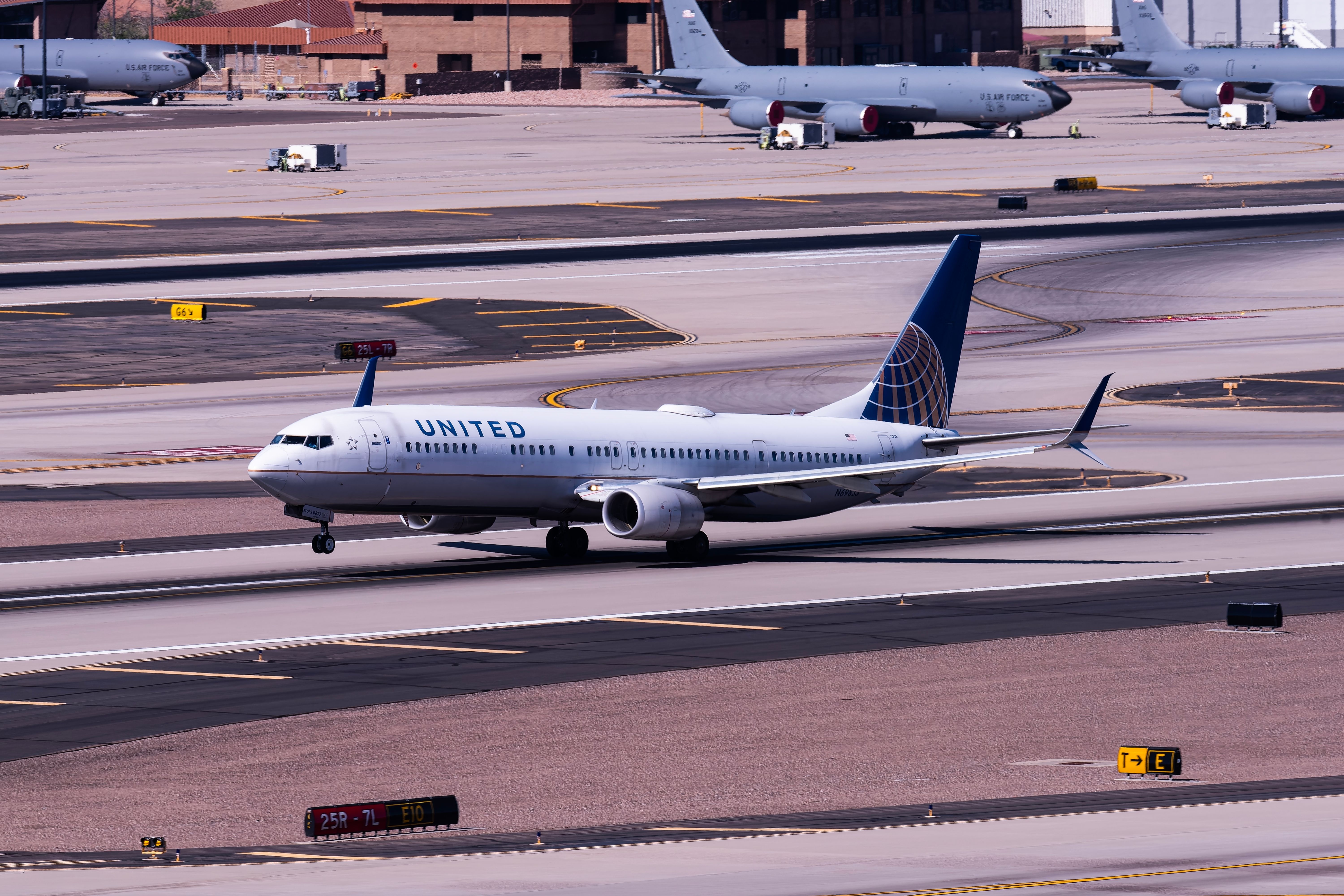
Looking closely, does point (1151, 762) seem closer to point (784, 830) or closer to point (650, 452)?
point (784, 830)

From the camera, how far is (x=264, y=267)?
12462 centimetres

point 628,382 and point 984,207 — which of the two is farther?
point 984,207

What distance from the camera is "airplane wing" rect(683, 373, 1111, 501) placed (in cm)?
5697

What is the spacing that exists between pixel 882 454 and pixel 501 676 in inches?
821

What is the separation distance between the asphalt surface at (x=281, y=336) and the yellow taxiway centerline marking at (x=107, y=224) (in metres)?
37.5

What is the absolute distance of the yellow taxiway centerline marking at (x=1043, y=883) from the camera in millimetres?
22578

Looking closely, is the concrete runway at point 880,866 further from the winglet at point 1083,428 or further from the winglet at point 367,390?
the winglet at point 367,390

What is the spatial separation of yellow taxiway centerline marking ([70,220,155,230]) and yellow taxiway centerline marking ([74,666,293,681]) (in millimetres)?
105644

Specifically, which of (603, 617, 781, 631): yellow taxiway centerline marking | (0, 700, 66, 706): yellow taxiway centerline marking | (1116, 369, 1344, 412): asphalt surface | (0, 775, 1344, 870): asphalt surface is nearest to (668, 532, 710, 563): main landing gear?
(603, 617, 781, 631): yellow taxiway centerline marking

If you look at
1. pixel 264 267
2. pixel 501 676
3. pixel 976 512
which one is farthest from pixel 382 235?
pixel 501 676

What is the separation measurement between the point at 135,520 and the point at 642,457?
16721mm

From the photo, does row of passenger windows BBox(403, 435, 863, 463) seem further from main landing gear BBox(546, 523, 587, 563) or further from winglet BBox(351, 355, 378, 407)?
main landing gear BBox(546, 523, 587, 563)

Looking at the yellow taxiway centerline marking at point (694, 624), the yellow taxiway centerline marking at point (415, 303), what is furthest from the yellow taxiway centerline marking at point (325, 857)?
the yellow taxiway centerline marking at point (415, 303)

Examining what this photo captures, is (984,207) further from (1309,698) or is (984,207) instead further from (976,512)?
(1309,698)
